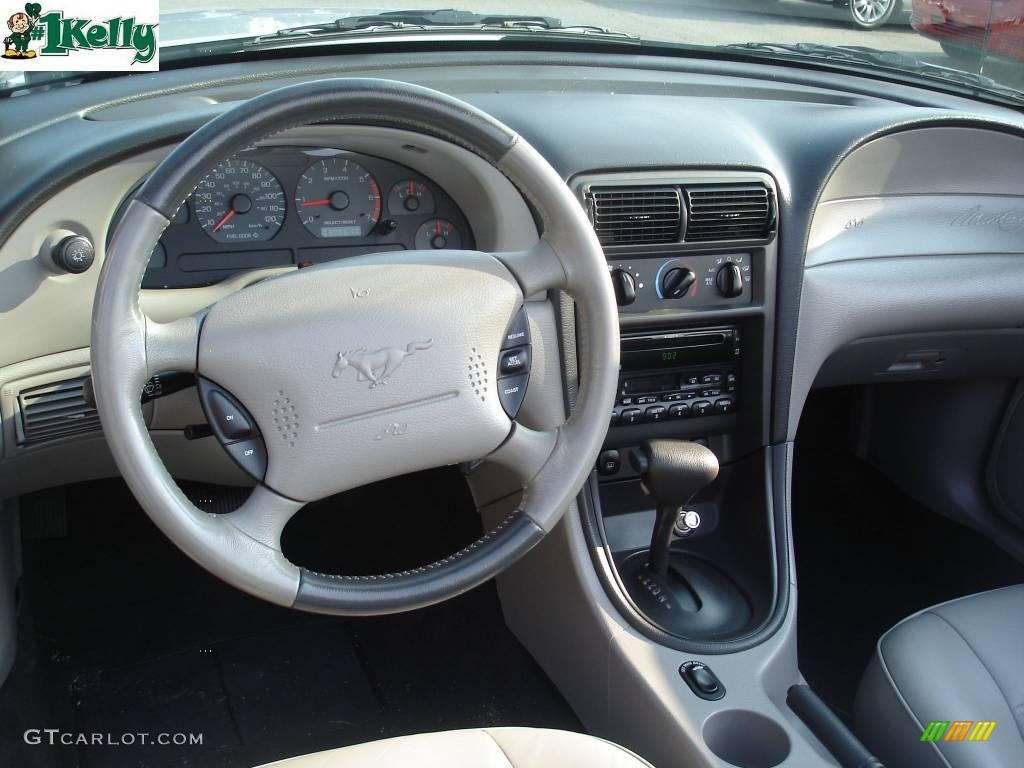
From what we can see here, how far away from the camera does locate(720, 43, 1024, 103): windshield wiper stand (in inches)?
90.7

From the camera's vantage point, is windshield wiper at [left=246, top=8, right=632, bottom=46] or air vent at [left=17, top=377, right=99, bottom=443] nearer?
air vent at [left=17, top=377, right=99, bottom=443]

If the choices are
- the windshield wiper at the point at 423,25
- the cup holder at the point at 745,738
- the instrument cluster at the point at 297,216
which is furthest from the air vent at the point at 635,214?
the cup holder at the point at 745,738

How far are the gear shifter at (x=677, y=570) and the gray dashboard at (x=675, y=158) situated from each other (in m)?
0.33

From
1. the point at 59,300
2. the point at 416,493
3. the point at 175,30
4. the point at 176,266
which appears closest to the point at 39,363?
the point at 59,300

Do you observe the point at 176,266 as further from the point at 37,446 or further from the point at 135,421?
the point at 135,421

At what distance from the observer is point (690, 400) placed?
1.99 m

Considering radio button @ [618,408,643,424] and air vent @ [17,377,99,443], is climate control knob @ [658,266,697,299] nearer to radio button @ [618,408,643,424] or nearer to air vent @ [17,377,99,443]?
radio button @ [618,408,643,424]

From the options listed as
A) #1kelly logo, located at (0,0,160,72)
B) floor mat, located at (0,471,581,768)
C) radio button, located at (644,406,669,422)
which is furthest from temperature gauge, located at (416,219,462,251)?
floor mat, located at (0,471,581,768)

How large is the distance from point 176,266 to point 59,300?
0.67 ft

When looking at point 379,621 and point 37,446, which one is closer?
point 37,446

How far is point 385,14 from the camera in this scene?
1.99 m

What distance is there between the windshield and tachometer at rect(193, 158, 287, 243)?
1.26 ft

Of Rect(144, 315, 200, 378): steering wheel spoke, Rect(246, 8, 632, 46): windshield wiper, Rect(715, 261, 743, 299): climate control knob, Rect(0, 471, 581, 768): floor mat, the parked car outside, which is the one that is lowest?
Rect(0, 471, 581, 768): floor mat

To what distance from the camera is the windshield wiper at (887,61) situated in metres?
2.30
